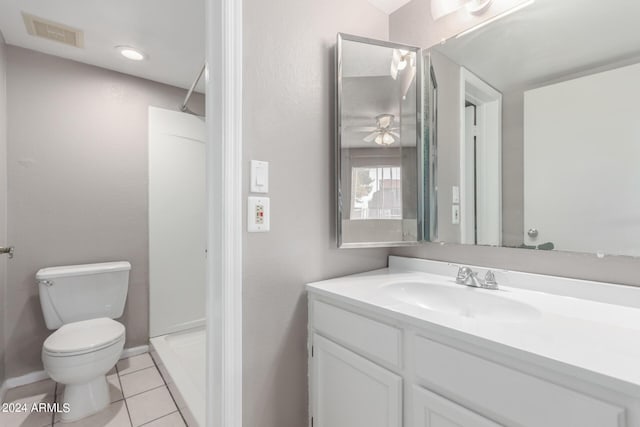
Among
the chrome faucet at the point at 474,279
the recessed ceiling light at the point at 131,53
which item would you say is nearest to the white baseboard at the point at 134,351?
the recessed ceiling light at the point at 131,53

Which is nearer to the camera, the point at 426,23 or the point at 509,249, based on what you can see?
the point at 509,249

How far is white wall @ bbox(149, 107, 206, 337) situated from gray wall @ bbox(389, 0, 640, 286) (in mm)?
1790

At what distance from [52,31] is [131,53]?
396 mm

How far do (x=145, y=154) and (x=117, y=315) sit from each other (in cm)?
124

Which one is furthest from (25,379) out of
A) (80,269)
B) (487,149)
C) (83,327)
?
(487,149)

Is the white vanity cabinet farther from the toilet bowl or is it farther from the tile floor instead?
the toilet bowl

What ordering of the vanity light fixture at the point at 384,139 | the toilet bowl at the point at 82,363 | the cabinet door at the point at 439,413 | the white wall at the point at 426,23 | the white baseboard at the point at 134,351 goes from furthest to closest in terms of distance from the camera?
the white baseboard at the point at 134,351 < the toilet bowl at the point at 82,363 < the vanity light fixture at the point at 384,139 < the white wall at the point at 426,23 < the cabinet door at the point at 439,413

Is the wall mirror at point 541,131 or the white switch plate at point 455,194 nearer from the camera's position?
the wall mirror at point 541,131

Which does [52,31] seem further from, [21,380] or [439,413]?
[439,413]

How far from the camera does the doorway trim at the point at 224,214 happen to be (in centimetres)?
96

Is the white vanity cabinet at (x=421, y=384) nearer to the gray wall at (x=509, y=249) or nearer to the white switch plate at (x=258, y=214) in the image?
the white switch plate at (x=258, y=214)

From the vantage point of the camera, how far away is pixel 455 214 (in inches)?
52.6

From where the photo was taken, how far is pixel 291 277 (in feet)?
3.75

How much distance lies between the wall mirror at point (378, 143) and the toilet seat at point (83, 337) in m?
1.48
